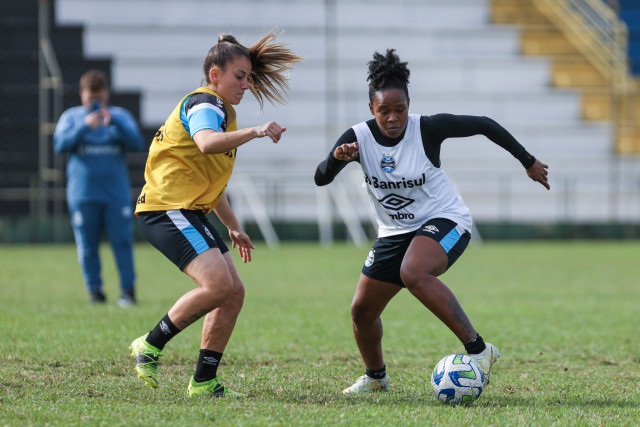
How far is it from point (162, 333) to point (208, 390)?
371mm

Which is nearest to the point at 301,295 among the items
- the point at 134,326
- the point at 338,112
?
the point at 134,326


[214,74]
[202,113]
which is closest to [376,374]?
[202,113]

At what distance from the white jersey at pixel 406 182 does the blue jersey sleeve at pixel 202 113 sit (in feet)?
2.48

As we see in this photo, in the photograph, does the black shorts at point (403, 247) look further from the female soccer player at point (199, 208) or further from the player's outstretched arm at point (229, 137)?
the player's outstretched arm at point (229, 137)

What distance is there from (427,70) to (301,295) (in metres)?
16.9

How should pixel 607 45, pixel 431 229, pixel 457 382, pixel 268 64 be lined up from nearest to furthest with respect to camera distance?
1. pixel 457 382
2. pixel 431 229
3. pixel 268 64
4. pixel 607 45

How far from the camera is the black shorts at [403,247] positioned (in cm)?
450

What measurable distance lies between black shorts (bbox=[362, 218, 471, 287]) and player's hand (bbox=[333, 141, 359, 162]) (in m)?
0.56

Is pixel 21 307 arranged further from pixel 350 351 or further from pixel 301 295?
pixel 350 351

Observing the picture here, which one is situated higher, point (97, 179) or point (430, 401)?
point (97, 179)

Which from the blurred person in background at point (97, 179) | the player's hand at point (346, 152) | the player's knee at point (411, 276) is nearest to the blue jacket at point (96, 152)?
the blurred person in background at point (97, 179)

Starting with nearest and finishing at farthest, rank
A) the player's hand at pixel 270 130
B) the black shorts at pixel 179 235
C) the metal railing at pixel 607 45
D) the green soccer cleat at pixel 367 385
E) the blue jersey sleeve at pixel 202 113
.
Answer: the player's hand at pixel 270 130
the blue jersey sleeve at pixel 202 113
the black shorts at pixel 179 235
the green soccer cleat at pixel 367 385
the metal railing at pixel 607 45

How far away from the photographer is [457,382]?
164 inches

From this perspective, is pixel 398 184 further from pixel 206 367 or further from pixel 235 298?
pixel 206 367
